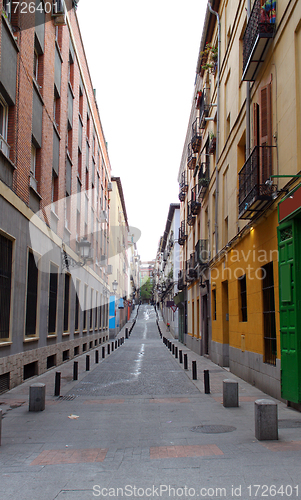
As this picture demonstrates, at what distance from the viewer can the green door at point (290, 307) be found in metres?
8.40

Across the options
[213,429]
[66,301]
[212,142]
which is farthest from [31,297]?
[212,142]

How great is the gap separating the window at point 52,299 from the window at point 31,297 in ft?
7.15

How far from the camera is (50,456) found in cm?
592

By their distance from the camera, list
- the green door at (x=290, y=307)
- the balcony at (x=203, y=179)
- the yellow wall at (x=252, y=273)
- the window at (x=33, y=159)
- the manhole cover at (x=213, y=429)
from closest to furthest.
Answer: the manhole cover at (x=213, y=429) → the green door at (x=290, y=307) → the yellow wall at (x=252, y=273) → the window at (x=33, y=159) → the balcony at (x=203, y=179)

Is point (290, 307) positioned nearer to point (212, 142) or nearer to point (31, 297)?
point (31, 297)

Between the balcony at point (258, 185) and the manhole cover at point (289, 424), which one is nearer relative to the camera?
the manhole cover at point (289, 424)

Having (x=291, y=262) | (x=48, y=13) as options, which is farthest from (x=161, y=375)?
(x=48, y=13)

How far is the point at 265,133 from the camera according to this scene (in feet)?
35.0

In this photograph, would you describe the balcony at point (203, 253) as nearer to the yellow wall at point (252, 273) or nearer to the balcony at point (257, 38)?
the yellow wall at point (252, 273)

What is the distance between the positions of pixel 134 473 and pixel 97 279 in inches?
1054

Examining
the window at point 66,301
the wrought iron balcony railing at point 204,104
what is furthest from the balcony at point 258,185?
the window at point 66,301

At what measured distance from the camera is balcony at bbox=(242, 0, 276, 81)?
32.7 ft

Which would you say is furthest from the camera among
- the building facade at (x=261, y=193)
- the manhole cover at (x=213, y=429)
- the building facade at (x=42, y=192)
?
the building facade at (x=42, y=192)

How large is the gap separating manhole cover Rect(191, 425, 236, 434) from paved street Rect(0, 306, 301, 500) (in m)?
0.02
